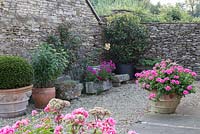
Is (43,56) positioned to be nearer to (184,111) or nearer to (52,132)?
(184,111)

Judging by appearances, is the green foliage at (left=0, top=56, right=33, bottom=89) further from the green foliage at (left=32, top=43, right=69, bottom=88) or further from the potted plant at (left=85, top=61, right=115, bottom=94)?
the potted plant at (left=85, top=61, right=115, bottom=94)

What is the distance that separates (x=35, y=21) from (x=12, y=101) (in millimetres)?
2272

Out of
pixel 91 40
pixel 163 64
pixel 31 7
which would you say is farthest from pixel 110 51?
pixel 163 64

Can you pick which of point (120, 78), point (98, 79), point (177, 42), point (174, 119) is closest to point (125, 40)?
point (120, 78)

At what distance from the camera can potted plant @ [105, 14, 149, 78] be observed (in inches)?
340

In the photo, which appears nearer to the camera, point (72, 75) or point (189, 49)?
point (72, 75)

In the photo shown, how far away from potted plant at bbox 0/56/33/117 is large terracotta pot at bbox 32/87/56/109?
54 centimetres

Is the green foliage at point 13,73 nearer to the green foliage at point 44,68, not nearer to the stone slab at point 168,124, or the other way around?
the green foliage at point 44,68

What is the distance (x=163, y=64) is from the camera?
16.6 feet

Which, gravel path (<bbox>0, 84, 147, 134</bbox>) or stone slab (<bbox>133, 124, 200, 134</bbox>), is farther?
gravel path (<bbox>0, 84, 147, 134</bbox>)

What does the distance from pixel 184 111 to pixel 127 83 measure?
3.44m

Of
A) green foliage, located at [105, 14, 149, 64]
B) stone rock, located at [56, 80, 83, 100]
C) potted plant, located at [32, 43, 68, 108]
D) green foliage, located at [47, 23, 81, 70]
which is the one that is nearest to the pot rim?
potted plant, located at [32, 43, 68, 108]

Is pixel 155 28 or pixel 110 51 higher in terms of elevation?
pixel 155 28

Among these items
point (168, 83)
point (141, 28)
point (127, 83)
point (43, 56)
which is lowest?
point (127, 83)
